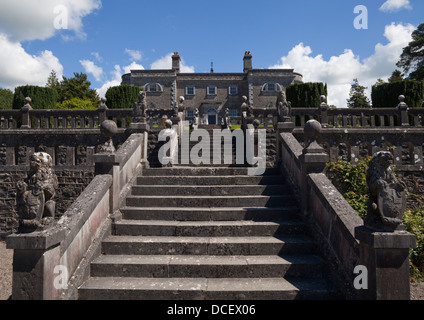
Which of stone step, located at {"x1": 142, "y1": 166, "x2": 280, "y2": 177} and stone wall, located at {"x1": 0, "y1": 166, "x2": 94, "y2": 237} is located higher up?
stone step, located at {"x1": 142, "y1": 166, "x2": 280, "y2": 177}

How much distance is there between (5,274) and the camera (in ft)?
19.8

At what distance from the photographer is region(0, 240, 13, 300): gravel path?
16.2 ft

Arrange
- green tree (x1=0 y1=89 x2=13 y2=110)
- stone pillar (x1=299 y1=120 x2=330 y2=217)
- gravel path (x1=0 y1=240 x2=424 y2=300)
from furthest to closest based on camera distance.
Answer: green tree (x1=0 y1=89 x2=13 y2=110) → stone pillar (x1=299 y1=120 x2=330 y2=217) → gravel path (x1=0 y1=240 x2=424 y2=300)

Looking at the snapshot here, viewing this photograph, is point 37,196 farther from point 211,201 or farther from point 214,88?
point 214,88

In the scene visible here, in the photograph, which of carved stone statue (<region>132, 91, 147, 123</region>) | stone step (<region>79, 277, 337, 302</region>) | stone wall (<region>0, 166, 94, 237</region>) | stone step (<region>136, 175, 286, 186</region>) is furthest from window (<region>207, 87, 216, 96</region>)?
stone step (<region>79, 277, 337, 302</region>)

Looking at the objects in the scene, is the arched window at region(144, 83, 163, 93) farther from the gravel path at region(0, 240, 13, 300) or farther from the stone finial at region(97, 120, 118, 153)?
the stone finial at region(97, 120, 118, 153)

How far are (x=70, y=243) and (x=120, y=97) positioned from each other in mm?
18387

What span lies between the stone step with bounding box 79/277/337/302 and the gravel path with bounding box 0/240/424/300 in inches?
84.1

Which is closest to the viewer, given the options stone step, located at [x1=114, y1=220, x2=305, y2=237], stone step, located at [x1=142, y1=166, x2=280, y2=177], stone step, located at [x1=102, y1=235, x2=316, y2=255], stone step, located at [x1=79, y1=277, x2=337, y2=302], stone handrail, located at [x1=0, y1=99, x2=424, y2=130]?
stone step, located at [x1=79, y1=277, x2=337, y2=302]

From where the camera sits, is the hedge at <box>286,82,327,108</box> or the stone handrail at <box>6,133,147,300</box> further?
the hedge at <box>286,82,327,108</box>

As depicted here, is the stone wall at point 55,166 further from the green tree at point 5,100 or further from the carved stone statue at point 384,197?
the green tree at point 5,100

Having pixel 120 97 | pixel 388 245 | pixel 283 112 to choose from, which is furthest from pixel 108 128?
pixel 120 97
